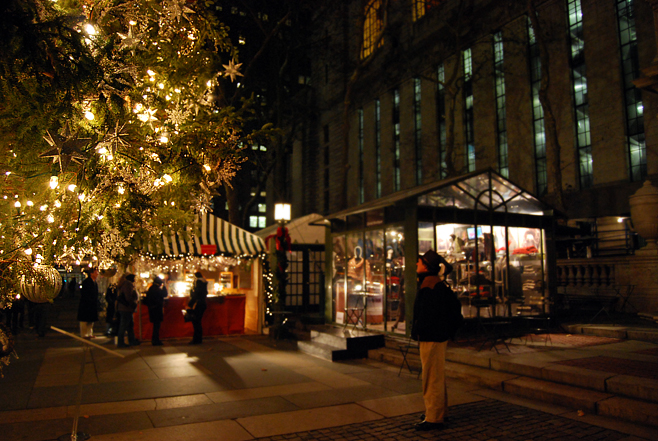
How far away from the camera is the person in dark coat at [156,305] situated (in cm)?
1199

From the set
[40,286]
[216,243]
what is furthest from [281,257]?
[40,286]

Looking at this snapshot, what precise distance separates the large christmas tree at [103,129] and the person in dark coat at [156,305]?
24.1 feet

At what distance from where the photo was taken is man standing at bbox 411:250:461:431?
216 inches

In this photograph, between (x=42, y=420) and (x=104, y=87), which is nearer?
(x=104, y=87)

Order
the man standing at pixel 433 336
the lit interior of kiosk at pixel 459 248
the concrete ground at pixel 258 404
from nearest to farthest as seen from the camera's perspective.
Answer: the concrete ground at pixel 258 404, the man standing at pixel 433 336, the lit interior of kiosk at pixel 459 248

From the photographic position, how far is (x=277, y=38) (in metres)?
22.7

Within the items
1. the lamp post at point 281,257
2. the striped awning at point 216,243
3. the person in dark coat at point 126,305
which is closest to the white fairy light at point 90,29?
the person in dark coat at point 126,305

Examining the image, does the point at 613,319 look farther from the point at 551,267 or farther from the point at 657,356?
the point at 657,356

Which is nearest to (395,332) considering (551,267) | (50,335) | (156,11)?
(551,267)

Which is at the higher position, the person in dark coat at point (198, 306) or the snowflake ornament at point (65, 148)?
the snowflake ornament at point (65, 148)

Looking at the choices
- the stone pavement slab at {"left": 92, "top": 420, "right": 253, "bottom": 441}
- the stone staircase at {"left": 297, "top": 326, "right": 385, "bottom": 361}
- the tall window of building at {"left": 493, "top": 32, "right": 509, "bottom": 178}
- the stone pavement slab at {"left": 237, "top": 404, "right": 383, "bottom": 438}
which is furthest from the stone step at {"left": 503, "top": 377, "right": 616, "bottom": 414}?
the tall window of building at {"left": 493, "top": 32, "right": 509, "bottom": 178}

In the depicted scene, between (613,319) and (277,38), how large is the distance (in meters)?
18.7

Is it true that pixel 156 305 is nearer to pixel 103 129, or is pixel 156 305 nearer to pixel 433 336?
pixel 433 336

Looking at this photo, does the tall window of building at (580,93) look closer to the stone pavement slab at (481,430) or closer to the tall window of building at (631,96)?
the tall window of building at (631,96)
